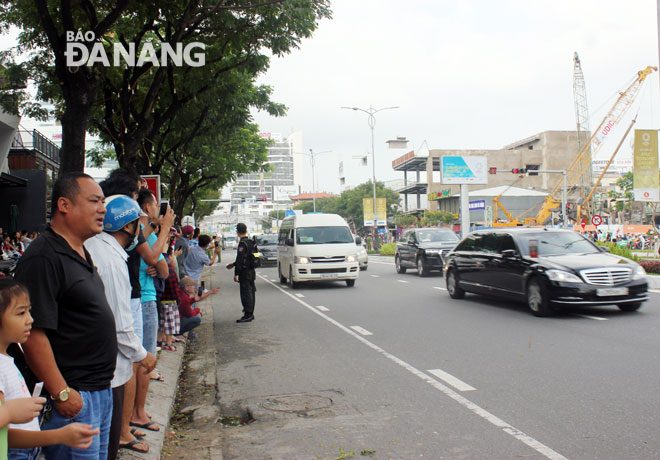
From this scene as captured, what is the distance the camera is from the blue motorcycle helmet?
3.71 metres

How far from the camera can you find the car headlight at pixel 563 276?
10.9 metres

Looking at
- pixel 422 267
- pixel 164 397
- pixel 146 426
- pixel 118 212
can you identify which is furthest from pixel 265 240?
pixel 118 212

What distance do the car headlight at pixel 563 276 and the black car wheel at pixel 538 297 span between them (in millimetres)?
247

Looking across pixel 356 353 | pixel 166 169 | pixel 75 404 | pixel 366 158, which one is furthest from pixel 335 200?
pixel 75 404

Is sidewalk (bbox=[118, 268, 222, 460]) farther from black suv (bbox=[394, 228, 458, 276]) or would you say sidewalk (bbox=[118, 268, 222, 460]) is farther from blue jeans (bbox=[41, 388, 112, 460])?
black suv (bbox=[394, 228, 458, 276])

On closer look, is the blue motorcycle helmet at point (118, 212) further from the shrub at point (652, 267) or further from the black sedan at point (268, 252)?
the black sedan at point (268, 252)

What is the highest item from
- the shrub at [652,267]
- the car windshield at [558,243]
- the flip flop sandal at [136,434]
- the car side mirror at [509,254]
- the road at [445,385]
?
the car windshield at [558,243]

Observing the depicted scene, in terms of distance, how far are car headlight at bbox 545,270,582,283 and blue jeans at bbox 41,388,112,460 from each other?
9.39 meters

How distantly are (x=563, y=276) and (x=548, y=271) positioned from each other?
29 cm

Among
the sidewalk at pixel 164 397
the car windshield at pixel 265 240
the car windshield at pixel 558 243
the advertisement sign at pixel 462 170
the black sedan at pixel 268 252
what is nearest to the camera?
the sidewalk at pixel 164 397

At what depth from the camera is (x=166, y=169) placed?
34594mm

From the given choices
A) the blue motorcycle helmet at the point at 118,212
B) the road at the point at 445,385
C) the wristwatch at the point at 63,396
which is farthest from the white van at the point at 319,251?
the wristwatch at the point at 63,396

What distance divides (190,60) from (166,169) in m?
21.1

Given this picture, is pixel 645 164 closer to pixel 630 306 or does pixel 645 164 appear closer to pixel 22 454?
pixel 630 306
